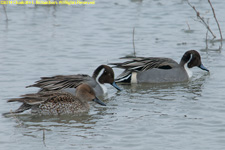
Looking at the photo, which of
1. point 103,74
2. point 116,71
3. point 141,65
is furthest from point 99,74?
point 116,71

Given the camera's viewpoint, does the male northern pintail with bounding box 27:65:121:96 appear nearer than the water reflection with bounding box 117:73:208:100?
Yes

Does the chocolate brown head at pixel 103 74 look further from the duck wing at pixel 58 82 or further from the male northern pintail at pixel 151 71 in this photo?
the male northern pintail at pixel 151 71

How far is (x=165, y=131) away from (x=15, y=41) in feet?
22.1

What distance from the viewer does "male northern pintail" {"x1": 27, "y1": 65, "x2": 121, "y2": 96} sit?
8633 millimetres

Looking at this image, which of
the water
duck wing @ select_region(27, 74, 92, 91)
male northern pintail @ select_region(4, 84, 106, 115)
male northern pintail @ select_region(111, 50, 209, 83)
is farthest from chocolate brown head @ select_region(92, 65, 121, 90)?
male northern pintail @ select_region(4, 84, 106, 115)

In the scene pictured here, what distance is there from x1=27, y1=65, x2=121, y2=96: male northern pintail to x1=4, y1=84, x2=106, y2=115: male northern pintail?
0.55 metres

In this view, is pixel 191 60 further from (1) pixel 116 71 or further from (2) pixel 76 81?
(2) pixel 76 81

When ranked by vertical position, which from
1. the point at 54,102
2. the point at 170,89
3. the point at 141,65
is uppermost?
the point at 141,65

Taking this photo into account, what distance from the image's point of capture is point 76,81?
8.82 metres

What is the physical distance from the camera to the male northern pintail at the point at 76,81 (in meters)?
8.63

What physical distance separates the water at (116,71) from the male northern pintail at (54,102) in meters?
0.12

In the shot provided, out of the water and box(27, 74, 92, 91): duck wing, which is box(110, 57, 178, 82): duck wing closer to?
the water

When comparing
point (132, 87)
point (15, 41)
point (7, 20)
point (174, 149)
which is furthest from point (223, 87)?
point (7, 20)

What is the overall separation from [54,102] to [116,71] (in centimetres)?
322
